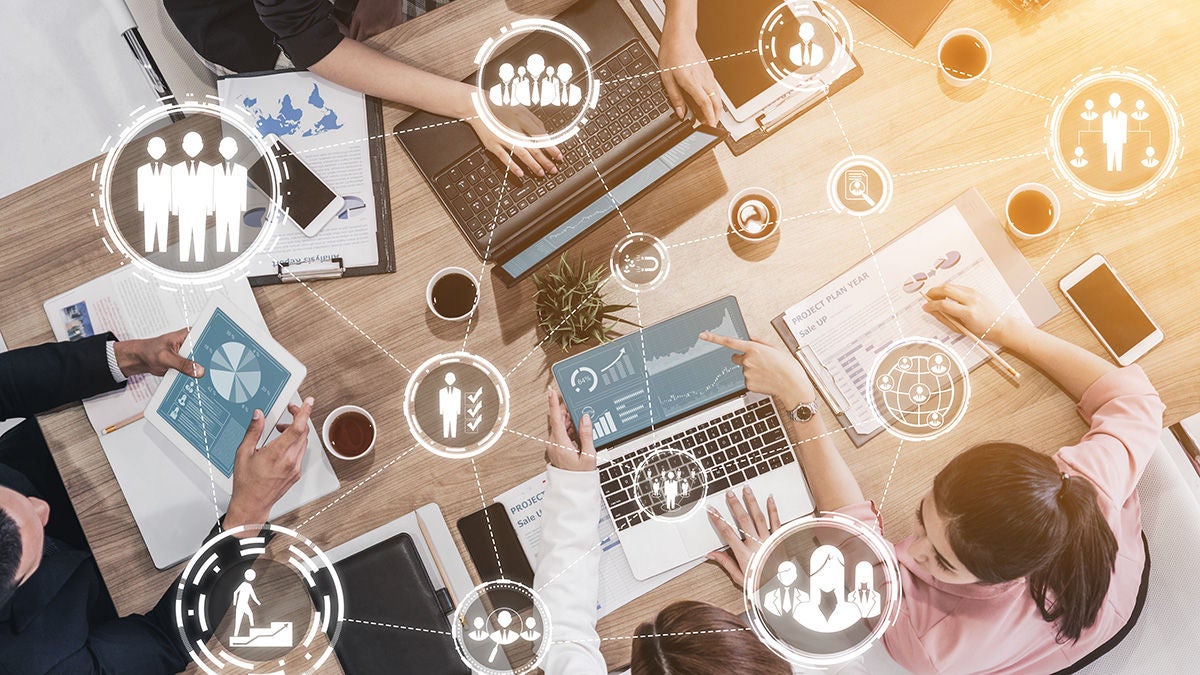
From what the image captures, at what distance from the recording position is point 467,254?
1461 mm

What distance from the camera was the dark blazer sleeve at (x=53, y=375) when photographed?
55.0 inches

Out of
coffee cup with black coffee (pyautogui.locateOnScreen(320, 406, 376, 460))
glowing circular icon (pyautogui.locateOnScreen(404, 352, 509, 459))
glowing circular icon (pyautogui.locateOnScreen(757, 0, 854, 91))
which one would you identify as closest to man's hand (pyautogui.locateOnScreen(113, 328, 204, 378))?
coffee cup with black coffee (pyautogui.locateOnScreen(320, 406, 376, 460))

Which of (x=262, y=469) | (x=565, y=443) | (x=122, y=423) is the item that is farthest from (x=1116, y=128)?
(x=122, y=423)

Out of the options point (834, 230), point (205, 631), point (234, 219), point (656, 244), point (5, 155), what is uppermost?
point (5, 155)

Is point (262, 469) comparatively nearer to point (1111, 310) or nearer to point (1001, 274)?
point (1001, 274)

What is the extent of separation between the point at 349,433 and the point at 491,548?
355 millimetres

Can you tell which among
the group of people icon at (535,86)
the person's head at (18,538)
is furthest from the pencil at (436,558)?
the group of people icon at (535,86)

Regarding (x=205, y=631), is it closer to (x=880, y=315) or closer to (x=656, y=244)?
(x=656, y=244)

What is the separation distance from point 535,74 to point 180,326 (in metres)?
0.85

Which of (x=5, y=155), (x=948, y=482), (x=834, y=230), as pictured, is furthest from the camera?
(x=5, y=155)

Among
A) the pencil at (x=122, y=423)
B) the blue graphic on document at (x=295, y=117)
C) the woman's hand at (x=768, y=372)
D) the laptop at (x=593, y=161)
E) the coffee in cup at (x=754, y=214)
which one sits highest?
the blue graphic on document at (x=295, y=117)

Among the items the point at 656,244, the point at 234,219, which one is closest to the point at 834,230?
the point at 656,244

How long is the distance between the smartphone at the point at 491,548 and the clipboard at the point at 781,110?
87 centimetres

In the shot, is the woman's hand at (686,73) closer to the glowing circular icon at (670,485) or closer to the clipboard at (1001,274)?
the clipboard at (1001,274)
